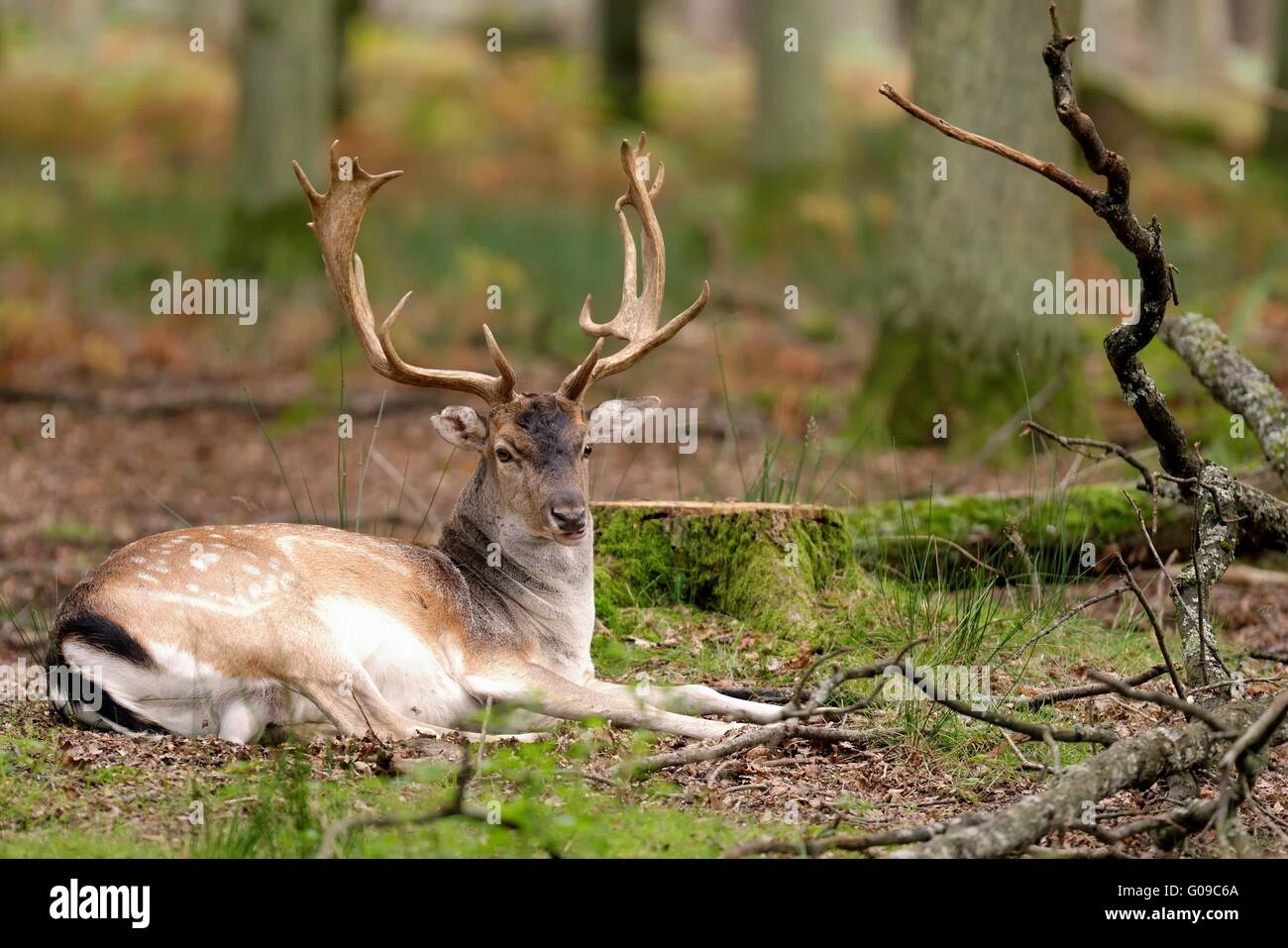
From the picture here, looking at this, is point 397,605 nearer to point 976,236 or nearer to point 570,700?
point 570,700

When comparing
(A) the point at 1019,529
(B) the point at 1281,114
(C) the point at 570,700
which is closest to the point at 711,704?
(C) the point at 570,700

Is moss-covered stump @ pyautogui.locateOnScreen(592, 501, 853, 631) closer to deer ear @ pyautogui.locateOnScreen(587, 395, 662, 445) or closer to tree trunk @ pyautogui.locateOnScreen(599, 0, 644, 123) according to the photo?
deer ear @ pyautogui.locateOnScreen(587, 395, 662, 445)

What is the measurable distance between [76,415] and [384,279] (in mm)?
4291

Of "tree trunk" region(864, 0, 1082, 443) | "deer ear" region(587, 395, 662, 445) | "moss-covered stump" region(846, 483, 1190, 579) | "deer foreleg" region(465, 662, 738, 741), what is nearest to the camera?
"deer foreleg" region(465, 662, 738, 741)

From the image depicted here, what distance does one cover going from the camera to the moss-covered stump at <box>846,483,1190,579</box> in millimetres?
7191

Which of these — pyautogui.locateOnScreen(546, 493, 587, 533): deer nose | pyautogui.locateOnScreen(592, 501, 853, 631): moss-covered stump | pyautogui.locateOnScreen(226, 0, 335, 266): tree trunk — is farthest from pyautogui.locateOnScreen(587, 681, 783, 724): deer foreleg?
pyautogui.locateOnScreen(226, 0, 335, 266): tree trunk

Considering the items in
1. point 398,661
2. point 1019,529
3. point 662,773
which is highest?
point 1019,529

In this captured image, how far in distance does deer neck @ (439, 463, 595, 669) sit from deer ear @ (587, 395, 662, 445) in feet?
1.41

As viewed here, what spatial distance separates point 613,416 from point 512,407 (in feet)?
1.43

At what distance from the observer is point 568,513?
5.99 metres

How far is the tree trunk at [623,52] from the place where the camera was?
25.3 metres

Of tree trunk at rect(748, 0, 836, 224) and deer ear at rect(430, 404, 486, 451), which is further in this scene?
tree trunk at rect(748, 0, 836, 224)
